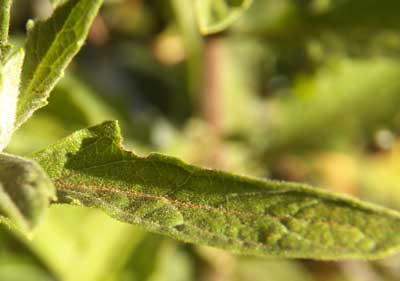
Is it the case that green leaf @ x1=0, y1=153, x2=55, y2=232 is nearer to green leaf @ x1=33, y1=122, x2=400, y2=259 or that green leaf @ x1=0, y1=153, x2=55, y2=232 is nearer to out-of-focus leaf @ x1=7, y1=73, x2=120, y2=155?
green leaf @ x1=33, y1=122, x2=400, y2=259

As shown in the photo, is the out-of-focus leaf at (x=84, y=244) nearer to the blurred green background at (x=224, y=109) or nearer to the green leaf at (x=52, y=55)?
the blurred green background at (x=224, y=109)

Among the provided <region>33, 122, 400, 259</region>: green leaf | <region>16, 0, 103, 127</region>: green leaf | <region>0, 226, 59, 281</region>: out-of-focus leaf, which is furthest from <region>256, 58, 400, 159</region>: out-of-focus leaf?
<region>16, 0, 103, 127</region>: green leaf

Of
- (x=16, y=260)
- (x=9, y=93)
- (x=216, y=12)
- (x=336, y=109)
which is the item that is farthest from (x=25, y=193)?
(x=336, y=109)

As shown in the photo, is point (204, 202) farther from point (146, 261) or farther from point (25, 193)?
point (146, 261)

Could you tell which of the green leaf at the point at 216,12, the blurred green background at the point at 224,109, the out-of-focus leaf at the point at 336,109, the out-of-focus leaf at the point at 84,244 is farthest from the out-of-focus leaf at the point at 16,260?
the green leaf at the point at 216,12

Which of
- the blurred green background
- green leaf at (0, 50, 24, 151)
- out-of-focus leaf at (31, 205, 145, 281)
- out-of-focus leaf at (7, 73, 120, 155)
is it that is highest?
the blurred green background
